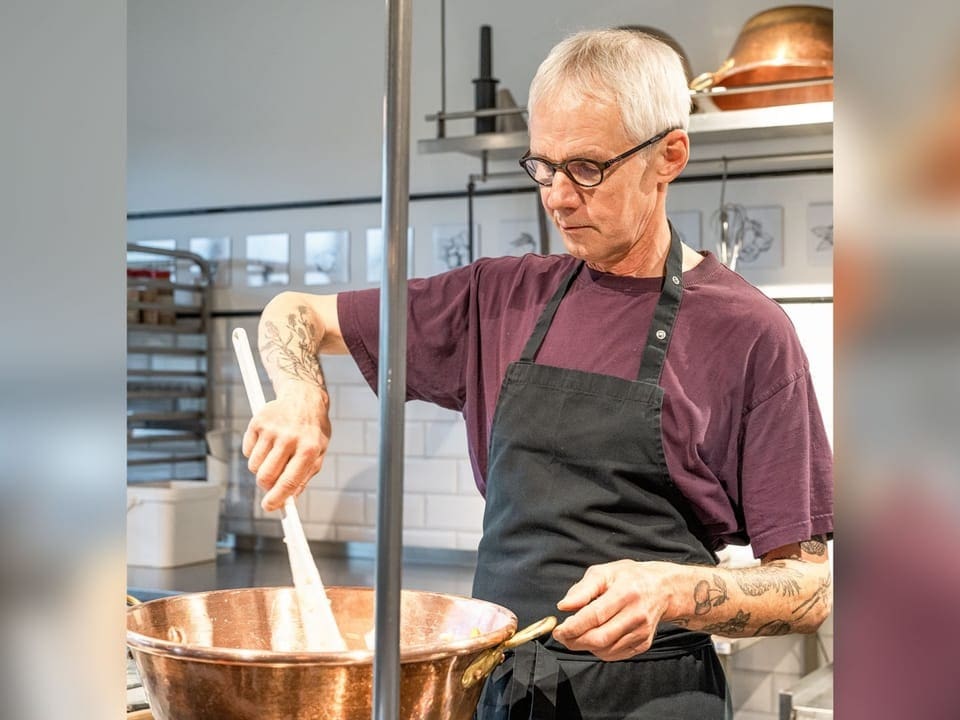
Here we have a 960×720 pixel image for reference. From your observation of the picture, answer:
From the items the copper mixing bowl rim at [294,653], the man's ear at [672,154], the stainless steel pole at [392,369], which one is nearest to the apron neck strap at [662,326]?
the man's ear at [672,154]

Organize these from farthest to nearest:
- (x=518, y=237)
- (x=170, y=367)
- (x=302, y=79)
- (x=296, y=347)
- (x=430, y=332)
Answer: (x=170, y=367) < (x=302, y=79) < (x=518, y=237) < (x=430, y=332) < (x=296, y=347)

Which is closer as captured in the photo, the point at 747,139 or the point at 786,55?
the point at 786,55

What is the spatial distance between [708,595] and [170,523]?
2533 mm

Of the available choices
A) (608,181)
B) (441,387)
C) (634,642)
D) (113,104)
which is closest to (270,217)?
(441,387)

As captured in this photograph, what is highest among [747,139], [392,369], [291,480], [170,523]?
[747,139]

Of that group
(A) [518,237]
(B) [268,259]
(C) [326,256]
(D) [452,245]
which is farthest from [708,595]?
(B) [268,259]

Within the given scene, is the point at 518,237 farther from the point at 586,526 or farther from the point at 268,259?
the point at 586,526

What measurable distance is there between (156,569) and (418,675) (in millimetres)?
2849

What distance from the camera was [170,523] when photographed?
11.5ft

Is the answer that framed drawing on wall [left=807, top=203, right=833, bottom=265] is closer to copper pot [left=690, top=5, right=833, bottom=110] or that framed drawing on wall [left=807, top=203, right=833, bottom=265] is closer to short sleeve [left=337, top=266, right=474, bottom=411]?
copper pot [left=690, top=5, right=833, bottom=110]

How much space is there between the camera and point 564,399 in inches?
60.8

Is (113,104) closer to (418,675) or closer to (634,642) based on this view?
(418,675)

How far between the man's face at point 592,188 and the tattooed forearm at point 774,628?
0.50 m

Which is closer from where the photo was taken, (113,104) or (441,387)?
(113,104)
